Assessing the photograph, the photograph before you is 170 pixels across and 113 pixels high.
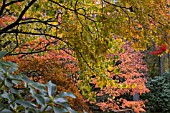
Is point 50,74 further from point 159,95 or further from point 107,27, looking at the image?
point 159,95

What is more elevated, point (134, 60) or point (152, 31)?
point (152, 31)

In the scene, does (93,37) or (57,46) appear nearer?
(93,37)

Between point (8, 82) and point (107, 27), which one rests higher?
point (107, 27)

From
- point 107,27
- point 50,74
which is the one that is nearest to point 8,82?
point 107,27

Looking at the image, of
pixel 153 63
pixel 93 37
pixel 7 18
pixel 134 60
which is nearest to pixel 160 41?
pixel 93 37

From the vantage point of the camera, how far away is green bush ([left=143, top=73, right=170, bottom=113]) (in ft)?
33.1

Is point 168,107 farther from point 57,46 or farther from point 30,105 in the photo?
point 30,105

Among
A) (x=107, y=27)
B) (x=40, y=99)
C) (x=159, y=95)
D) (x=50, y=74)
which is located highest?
(x=107, y=27)

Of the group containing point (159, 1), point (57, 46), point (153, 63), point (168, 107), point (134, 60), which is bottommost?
point (168, 107)

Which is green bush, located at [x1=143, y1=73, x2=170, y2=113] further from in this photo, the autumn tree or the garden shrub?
the autumn tree

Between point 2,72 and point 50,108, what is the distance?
0.21m

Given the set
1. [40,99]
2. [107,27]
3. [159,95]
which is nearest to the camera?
[40,99]

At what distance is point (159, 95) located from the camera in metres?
10.3

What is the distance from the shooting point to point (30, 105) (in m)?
0.88
